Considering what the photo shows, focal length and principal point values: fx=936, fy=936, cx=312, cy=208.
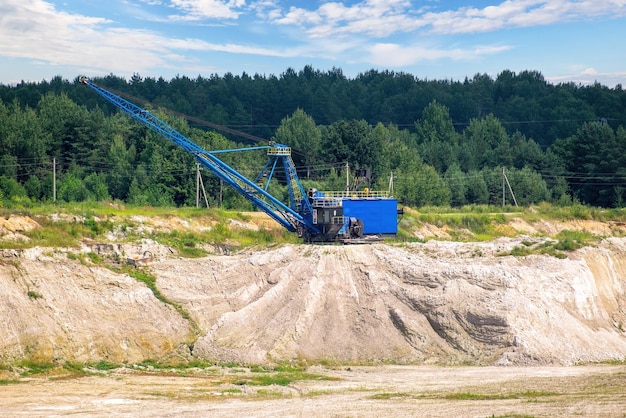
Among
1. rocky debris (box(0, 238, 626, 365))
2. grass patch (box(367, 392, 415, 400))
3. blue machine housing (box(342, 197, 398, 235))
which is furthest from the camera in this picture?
blue machine housing (box(342, 197, 398, 235))

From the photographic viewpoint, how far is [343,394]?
37.5 m

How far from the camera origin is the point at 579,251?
54.1 m

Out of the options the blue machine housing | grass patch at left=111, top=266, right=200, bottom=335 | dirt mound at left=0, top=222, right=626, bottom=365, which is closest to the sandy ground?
dirt mound at left=0, top=222, right=626, bottom=365

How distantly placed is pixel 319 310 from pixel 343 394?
10.2 m

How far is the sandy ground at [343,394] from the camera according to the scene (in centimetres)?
3425

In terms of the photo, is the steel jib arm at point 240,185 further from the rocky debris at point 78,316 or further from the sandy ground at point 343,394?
the sandy ground at point 343,394

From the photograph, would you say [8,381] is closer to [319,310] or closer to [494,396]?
[319,310]

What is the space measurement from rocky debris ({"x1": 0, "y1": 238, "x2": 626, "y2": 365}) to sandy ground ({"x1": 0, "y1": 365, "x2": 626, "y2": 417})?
2073mm

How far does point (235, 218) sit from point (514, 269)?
29.1 meters

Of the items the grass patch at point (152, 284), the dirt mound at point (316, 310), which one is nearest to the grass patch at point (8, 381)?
the dirt mound at point (316, 310)

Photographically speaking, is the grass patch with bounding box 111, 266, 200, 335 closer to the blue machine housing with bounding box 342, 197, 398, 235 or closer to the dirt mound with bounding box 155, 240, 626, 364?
the dirt mound with bounding box 155, 240, 626, 364

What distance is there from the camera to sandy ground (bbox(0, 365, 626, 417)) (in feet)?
112

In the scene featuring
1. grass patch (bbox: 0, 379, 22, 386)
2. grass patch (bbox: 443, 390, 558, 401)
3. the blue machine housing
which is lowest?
grass patch (bbox: 0, 379, 22, 386)

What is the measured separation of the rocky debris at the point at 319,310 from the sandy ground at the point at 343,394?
207 centimetres
